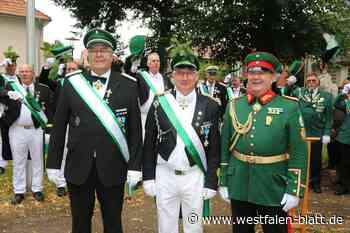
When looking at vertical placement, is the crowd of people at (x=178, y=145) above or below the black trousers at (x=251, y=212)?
above

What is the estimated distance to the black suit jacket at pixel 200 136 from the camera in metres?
3.79

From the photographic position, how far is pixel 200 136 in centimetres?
380

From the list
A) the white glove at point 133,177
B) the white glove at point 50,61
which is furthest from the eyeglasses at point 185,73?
the white glove at point 50,61

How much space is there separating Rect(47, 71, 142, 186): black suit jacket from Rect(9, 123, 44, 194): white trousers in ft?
10.4

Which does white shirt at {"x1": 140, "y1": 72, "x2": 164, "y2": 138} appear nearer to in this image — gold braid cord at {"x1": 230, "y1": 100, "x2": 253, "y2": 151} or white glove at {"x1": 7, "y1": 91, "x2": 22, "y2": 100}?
white glove at {"x1": 7, "y1": 91, "x2": 22, "y2": 100}

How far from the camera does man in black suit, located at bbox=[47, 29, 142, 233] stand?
3.71 m

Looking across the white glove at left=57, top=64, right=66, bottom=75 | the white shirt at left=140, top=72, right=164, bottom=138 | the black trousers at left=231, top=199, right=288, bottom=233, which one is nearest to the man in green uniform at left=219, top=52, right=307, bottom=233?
the black trousers at left=231, top=199, right=288, bottom=233

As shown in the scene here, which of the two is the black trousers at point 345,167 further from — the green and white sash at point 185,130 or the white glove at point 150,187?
the white glove at point 150,187

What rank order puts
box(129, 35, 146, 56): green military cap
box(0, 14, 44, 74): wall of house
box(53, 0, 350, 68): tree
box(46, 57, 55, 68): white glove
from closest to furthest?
box(129, 35, 146, 56): green military cap → box(46, 57, 55, 68): white glove → box(53, 0, 350, 68): tree → box(0, 14, 44, 74): wall of house

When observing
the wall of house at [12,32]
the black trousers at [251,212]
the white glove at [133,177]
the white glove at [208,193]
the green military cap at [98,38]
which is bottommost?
the black trousers at [251,212]

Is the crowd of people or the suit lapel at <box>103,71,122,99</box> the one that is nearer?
the crowd of people

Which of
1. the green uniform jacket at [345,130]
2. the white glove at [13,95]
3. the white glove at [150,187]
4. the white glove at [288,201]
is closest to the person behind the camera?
the white glove at [288,201]

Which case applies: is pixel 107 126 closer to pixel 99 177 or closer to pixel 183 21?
pixel 99 177

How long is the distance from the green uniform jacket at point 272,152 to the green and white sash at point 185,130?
0.94 feet
